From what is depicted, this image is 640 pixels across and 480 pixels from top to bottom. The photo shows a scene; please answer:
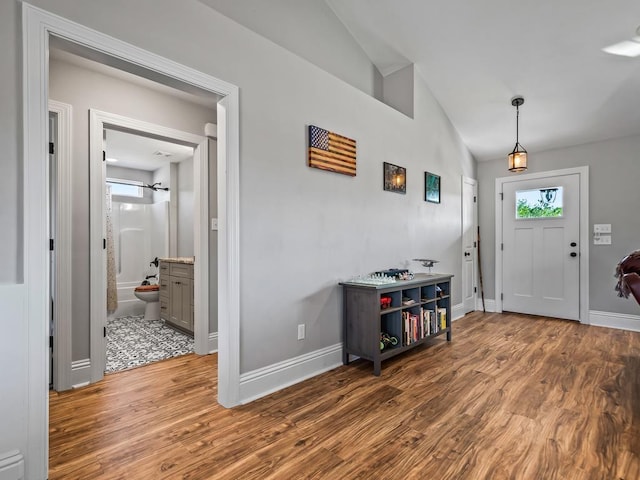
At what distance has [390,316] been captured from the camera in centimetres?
311

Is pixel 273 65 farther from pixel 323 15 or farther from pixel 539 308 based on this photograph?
pixel 539 308

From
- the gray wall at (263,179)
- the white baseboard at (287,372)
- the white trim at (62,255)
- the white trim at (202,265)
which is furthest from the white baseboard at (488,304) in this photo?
the white trim at (62,255)

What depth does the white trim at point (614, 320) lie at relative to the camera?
410 cm

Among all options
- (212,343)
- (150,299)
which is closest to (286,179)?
(212,343)

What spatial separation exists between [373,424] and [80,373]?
7.05 ft

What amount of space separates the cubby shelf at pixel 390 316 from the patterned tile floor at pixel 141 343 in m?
1.65

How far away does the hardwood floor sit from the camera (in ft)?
5.30

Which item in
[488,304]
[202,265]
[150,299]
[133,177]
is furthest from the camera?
[133,177]

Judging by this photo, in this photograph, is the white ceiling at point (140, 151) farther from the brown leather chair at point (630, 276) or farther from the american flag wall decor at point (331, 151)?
the brown leather chair at point (630, 276)

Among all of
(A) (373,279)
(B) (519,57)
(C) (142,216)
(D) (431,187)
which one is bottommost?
(A) (373,279)

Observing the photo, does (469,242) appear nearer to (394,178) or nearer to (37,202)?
(394,178)

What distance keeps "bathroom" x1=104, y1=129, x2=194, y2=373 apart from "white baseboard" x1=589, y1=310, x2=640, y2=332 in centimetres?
540

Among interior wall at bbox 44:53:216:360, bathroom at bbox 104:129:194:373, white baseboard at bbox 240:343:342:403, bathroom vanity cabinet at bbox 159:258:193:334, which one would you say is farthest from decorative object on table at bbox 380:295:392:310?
bathroom at bbox 104:129:194:373

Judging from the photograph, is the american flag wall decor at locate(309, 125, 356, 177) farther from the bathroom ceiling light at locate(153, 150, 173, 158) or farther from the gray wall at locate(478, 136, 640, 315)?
the gray wall at locate(478, 136, 640, 315)
